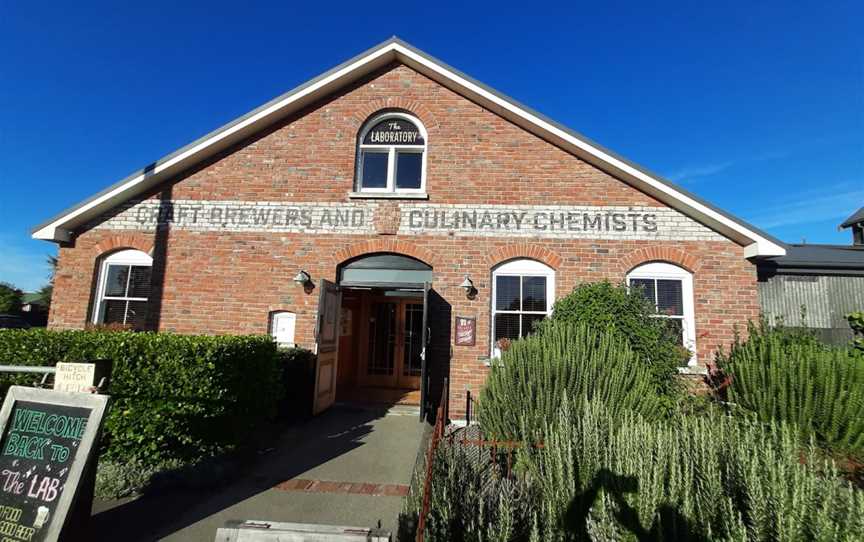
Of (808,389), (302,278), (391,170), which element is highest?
(391,170)

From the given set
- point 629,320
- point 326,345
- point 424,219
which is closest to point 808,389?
point 629,320

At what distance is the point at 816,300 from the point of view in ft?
31.0

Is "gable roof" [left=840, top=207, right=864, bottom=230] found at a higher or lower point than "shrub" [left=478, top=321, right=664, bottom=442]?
higher

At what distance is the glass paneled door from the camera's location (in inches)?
425

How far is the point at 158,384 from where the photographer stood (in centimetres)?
515

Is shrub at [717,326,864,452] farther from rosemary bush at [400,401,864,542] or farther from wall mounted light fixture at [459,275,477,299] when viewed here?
wall mounted light fixture at [459,275,477,299]

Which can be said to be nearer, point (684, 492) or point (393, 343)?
point (684, 492)

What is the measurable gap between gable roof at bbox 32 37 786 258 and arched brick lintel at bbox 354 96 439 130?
0.74m

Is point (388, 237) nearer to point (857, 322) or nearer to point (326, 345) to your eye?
point (326, 345)

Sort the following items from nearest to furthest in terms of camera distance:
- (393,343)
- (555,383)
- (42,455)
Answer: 1. (42,455)
2. (555,383)
3. (393,343)

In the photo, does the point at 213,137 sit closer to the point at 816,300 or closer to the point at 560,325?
the point at 560,325

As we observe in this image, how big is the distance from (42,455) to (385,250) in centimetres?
595

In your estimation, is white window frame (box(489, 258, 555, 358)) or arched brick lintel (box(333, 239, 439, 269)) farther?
arched brick lintel (box(333, 239, 439, 269))

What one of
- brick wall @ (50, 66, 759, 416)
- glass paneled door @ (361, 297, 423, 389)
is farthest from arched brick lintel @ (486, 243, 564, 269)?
glass paneled door @ (361, 297, 423, 389)
